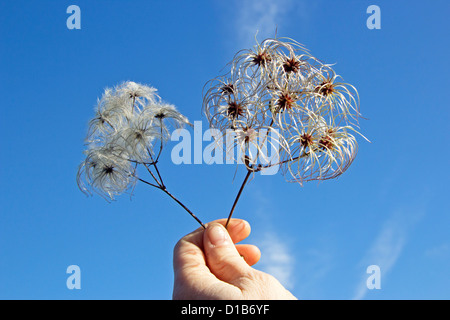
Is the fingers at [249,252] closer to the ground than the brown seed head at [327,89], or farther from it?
closer to the ground

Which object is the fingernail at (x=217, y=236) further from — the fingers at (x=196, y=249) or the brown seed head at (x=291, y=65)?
the brown seed head at (x=291, y=65)

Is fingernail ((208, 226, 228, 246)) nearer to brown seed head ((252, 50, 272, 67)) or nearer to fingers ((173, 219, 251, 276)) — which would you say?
fingers ((173, 219, 251, 276))

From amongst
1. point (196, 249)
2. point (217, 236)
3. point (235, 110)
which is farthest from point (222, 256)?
point (235, 110)

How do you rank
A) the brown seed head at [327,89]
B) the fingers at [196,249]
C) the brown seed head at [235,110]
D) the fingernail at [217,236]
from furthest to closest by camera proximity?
the brown seed head at [327,89] < the brown seed head at [235,110] < the fingernail at [217,236] < the fingers at [196,249]

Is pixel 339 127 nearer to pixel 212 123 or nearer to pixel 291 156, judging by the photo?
pixel 291 156

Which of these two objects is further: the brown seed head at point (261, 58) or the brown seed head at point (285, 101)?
the brown seed head at point (261, 58)

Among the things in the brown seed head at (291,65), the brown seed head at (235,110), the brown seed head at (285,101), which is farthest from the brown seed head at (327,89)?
the brown seed head at (235,110)
